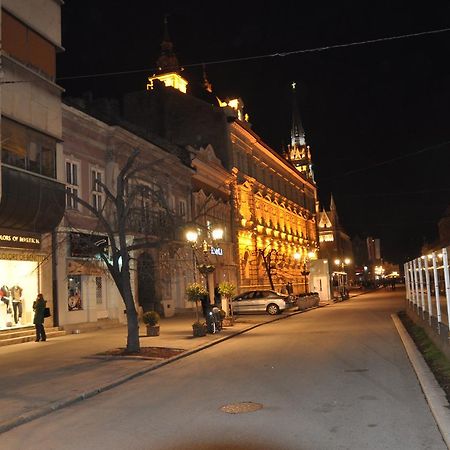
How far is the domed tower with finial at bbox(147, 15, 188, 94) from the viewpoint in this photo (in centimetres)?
5294

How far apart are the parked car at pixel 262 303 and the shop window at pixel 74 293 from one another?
40.8ft

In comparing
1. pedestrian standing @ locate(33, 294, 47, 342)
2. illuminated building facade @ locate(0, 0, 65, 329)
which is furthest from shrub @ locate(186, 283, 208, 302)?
pedestrian standing @ locate(33, 294, 47, 342)

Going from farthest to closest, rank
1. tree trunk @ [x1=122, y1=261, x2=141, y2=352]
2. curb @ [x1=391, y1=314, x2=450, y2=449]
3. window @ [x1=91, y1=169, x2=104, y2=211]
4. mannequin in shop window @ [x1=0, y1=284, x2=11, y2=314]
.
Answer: window @ [x1=91, y1=169, x2=104, y2=211]
mannequin in shop window @ [x1=0, y1=284, x2=11, y2=314]
tree trunk @ [x1=122, y1=261, x2=141, y2=352]
curb @ [x1=391, y1=314, x2=450, y2=449]

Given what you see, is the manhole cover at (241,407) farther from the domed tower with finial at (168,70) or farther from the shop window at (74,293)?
the domed tower with finial at (168,70)

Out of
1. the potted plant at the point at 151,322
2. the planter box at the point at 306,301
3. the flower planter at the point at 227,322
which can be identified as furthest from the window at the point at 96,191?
the planter box at the point at 306,301

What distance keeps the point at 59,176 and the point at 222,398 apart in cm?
1569

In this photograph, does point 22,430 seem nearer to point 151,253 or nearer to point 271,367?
point 271,367

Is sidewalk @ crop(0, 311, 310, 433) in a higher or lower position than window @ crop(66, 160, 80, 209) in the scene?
lower

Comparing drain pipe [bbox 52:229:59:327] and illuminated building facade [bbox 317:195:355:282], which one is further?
illuminated building facade [bbox 317:195:355:282]

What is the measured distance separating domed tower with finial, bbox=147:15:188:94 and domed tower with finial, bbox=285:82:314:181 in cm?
6288

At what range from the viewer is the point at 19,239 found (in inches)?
814

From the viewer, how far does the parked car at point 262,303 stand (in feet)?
112

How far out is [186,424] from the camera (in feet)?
25.4

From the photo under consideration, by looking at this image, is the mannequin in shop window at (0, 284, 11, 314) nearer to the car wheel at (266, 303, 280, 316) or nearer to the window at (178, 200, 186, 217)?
the window at (178, 200, 186, 217)
